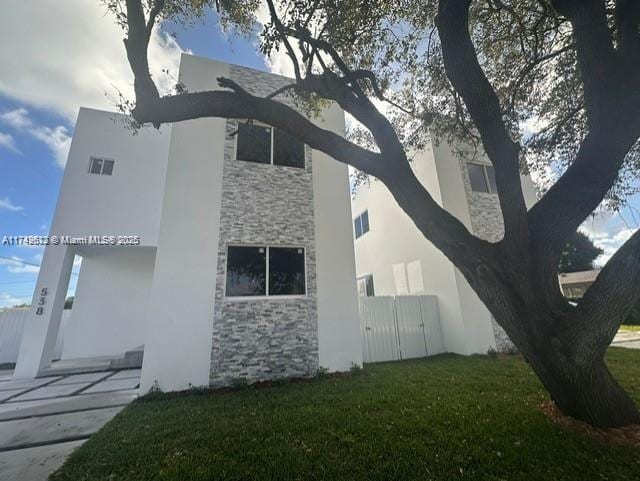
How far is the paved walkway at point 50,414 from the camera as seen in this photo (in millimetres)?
3096

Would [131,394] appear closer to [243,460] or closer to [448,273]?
[243,460]

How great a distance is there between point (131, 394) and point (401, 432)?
18.0 ft

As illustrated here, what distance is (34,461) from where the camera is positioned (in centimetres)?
309

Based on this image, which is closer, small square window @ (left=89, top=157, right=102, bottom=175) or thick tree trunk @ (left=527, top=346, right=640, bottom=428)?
thick tree trunk @ (left=527, top=346, right=640, bottom=428)

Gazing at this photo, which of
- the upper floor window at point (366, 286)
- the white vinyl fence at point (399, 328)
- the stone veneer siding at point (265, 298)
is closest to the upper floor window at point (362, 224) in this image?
the upper floor window at point (366, 286)

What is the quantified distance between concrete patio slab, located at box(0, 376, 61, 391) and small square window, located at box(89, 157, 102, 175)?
20.1ft

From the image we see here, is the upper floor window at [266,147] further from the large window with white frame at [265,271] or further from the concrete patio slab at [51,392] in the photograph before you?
the concrete patio slab at [51,392]

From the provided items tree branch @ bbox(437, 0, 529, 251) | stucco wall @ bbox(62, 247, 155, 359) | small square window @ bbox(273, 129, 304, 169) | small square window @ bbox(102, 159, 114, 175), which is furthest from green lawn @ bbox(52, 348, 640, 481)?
small square window @ bbox(102, 159, 114, 175)

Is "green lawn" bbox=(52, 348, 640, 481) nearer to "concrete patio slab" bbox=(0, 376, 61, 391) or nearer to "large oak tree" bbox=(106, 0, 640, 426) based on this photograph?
"large oak tree" bbox=(106, 0, 640, 426)

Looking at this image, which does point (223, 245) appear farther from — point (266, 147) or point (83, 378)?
point (83, 378)

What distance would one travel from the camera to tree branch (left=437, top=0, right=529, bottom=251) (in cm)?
341

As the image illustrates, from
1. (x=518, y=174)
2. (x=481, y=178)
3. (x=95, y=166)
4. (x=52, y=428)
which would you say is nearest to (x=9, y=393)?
(x=52, y=428)

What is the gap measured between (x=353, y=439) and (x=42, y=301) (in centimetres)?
941

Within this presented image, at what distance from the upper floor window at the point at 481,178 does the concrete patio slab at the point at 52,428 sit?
11.2 m
